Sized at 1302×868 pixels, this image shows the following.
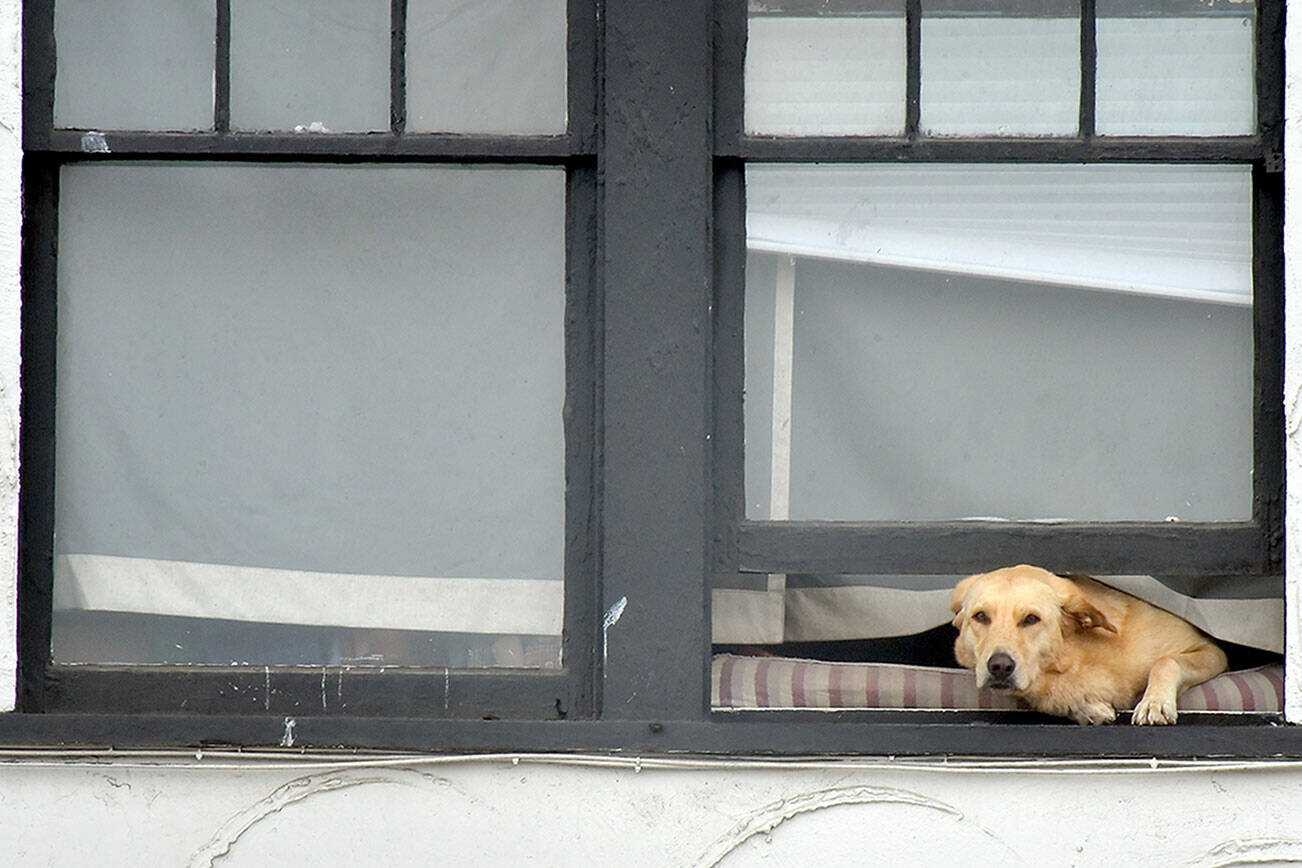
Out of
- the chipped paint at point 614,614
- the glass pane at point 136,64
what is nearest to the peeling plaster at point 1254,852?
the chipped paint at point 614,614

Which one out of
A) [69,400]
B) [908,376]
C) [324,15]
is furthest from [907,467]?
[69,400]

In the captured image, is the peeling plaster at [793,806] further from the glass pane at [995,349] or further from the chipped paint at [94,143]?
the chipped paint at [94,143]

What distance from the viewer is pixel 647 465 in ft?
10.5

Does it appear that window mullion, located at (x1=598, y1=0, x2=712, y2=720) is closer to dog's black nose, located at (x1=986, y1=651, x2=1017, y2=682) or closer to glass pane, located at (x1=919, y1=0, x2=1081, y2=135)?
glass pane, located at (x1=919, y1=0, x2=1081, y2=135)

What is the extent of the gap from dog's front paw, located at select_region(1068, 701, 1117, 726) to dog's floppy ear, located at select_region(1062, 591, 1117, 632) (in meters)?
0.19

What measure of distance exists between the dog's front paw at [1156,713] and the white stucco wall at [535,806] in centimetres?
11

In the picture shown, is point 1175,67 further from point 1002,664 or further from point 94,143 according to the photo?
point 94,143

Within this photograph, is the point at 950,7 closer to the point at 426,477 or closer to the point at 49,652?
the point at 426,477

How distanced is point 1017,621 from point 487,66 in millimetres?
1834

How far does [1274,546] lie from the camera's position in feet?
10.7

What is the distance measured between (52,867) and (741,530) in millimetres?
1797

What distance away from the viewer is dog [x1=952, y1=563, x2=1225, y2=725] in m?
3.18

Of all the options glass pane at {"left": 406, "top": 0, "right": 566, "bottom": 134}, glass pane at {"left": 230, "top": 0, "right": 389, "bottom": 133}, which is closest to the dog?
glass pane at {"left": 406, "top": 0, "right": 566, "bottom": 134}

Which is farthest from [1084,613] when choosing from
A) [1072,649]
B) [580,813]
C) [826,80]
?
[826,80]
